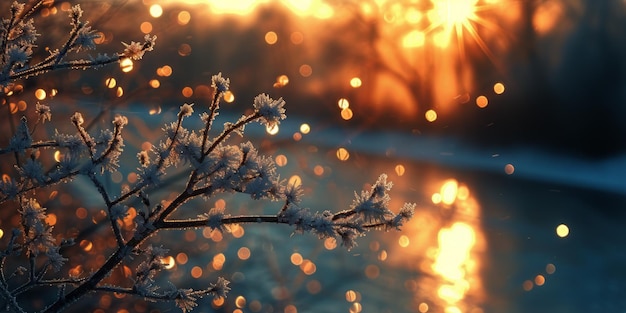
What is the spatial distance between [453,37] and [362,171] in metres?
4.29

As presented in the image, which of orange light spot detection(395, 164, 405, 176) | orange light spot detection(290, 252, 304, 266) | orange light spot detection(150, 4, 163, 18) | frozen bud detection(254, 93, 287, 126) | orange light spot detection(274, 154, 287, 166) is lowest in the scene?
frozen bud detection(254, 93, 287, 126)

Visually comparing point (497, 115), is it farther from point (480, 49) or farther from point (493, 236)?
point (493, 236)

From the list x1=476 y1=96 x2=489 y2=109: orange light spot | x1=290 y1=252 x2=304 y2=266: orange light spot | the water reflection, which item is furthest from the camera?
x1=476 y1=96 x2=489 y2=109: orange light spot

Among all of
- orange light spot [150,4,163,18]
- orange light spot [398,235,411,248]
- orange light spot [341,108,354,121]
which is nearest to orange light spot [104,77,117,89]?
orange light spot [150,4,163,18]

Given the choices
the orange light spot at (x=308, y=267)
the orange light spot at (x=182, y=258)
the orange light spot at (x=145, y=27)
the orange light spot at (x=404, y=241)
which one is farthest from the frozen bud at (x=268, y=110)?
the orange light spot at (x=404, y=241)

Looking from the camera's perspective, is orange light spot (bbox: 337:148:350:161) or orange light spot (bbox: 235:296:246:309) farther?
orange light spot (bbox: 337:148:350:161)

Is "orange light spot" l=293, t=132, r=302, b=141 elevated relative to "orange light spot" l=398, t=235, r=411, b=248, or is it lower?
elevated

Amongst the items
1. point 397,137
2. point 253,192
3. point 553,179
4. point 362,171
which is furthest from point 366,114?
point 253,192

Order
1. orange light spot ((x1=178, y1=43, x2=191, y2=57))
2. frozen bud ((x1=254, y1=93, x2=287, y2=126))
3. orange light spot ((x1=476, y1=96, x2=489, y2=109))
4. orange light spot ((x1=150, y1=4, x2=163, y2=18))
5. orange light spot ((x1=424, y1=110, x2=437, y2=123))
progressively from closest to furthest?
frozen bud ((x1=254, y1=93, x2=287, y2=126))
orange light spot ((x1=150, y1=4, x2=163, y2=18))
orange light spot ((x1=178, y1=43, x2=191, y2=57))
orange light spot ((x1=476, y1=96, x2=489, y2=109))
orange light spot ((x1=424, y1=110, x2=437, y2=123))

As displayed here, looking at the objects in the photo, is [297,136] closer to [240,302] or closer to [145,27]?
[240,302]

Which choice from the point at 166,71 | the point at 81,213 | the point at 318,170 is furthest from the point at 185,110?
the point at 318,170

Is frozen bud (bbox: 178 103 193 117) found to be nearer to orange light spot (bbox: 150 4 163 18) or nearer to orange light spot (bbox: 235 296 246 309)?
orange light spot (bbox: 150 4 163 18)

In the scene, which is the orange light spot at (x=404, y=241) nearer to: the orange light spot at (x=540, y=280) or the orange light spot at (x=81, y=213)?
the orange light spot at (x=540, y=280)

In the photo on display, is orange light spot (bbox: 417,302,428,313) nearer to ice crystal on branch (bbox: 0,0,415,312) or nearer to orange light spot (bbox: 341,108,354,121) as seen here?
ice crystal on branch (bbox: 0,0,415,312)
